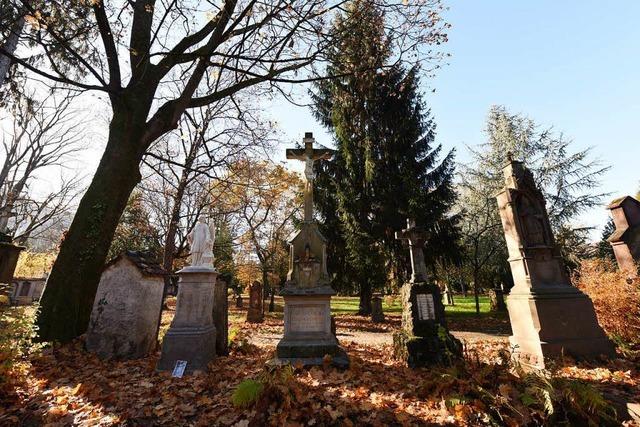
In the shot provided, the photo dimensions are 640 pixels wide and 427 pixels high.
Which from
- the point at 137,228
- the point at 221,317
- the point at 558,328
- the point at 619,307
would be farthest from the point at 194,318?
the point at 137,228

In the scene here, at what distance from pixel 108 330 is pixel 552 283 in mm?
9244

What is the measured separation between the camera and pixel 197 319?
6.11m

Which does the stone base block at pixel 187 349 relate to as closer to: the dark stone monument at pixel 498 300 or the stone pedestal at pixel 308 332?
the stone pedestal at pixel 308 332

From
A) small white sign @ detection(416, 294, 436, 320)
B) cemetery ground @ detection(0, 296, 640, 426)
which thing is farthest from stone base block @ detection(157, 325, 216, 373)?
small white sign @ detection(416, 294, 436, 320)

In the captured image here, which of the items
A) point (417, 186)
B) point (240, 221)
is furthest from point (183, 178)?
point (417, 186)

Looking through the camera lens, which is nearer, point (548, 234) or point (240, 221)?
point (548, 234)

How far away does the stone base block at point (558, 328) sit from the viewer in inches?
226

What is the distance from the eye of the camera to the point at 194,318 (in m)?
6.11

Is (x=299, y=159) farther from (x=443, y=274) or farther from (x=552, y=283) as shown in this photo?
(x=443, y=274)

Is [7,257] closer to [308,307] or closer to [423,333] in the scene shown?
[308,307]

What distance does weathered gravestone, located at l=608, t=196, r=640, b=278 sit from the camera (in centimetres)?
1067

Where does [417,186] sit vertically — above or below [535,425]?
above

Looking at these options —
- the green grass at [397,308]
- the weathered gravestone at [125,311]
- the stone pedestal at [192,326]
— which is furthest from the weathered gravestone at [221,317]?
the green grass at [397,308]

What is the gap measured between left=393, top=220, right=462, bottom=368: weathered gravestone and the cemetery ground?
1.67 ft
